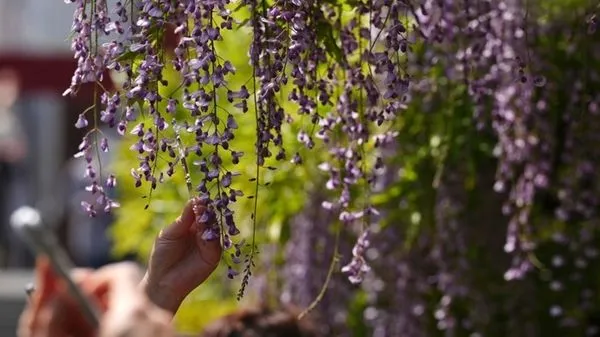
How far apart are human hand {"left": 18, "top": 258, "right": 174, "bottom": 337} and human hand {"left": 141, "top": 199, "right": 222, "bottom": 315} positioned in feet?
0.26

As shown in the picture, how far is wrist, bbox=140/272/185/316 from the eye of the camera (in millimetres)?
2896

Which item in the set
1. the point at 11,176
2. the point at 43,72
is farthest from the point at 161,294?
the point at 11,176

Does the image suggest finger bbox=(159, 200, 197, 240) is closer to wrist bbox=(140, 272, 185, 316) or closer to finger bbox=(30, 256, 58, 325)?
wrist bbox=(140, 272, 185, 316)

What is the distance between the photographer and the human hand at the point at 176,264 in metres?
2.90

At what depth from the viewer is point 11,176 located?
16.6m

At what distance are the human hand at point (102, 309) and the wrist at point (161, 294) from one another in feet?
0.24

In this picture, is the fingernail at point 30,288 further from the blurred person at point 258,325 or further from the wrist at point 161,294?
the wrist at point 161,294

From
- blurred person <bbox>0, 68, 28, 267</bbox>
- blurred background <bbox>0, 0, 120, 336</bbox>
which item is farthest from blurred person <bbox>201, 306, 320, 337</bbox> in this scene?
blurred person <bbox>0, 68, 28, 267</bbox>

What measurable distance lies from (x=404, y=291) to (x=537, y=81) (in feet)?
6.67

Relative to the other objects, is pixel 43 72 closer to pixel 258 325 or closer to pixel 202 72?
pixel 258 325

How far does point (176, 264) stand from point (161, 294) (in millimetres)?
64

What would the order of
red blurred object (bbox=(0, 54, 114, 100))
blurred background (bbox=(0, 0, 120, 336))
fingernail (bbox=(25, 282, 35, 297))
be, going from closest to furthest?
fingernail (bbox=(25, 282, 35, 297)) → blurred background (bbox=(0, 0, 120, 336)) → red blurred object (bbox=(0, 54, 114, 100))

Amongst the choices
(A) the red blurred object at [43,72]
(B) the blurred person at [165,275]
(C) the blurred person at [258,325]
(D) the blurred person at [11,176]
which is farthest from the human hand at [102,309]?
(A) the red blurred object at [43,72]

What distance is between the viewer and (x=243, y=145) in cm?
520
